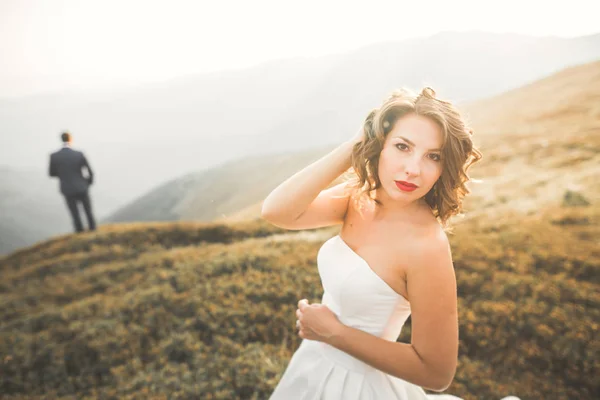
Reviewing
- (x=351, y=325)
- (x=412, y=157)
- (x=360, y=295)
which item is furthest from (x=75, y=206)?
(x=412, y=157)

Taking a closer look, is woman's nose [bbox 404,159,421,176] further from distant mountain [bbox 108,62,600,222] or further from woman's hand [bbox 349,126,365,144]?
distant mountain [bbox 108,62,600,222]

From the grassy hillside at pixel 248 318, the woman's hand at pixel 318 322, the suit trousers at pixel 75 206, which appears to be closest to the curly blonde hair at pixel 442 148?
the woman's hand at pixel 318 322

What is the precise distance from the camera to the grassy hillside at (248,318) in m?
5.21

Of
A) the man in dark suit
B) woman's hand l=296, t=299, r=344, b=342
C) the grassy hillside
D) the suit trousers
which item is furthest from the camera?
the suit trousers

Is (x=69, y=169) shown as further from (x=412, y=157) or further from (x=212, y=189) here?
(x=212, y=189)

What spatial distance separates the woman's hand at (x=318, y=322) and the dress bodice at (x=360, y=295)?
0.31 ft

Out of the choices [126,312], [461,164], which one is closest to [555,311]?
[461,164]

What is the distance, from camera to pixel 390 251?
2.14 meters

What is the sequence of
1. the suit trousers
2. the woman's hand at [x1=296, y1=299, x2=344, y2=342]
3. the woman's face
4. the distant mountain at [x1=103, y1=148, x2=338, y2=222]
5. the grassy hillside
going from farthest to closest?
1. the distant mountain at [x1=103, y1=148, x2=338, y2=222]
2. the suit trousers
3. the grassy hillside
4. the woman's hand at [x1=296, y1=299, x2=344, y2=342]
5. the woman's face

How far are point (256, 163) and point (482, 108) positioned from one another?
7559 centimetres

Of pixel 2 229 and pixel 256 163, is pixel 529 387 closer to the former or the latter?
pixel 256 163

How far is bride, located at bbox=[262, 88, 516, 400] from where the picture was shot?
2016 mm

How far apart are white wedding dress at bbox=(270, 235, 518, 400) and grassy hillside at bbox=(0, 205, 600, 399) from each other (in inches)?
104

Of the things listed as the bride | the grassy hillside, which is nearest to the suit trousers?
the grassy hillside
